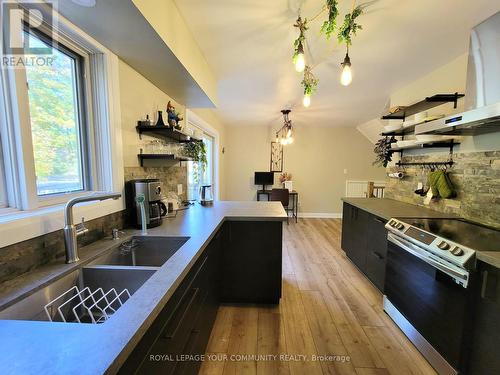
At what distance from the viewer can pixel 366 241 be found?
8.18 ft

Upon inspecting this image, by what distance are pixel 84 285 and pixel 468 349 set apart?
2058mm

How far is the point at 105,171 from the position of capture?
1463 millimetres

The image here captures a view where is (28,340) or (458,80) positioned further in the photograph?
(458,80)

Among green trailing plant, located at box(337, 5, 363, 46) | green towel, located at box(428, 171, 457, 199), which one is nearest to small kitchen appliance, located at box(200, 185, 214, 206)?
green trailing plant, located at box(337, 5, 363, 46)

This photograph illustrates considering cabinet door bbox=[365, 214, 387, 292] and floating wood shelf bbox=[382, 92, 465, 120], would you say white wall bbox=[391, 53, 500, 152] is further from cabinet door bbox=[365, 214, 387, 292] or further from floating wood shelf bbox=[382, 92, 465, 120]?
cabinet door bbox=[365, 214, 387, 292]

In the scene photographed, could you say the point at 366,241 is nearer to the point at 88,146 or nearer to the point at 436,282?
the point at 436,282

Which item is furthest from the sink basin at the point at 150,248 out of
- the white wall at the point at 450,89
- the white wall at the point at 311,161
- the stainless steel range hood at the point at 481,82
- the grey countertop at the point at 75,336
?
the white wall at the point at 311,161

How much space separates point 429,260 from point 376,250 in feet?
2.75

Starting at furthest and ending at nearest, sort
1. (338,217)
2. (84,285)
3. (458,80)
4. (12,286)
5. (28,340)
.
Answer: (338,217) < (458,80) < (84,285) < (12,286) < (28,340)

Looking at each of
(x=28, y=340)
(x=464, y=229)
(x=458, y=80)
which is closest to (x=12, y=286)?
(x=28, y=340)

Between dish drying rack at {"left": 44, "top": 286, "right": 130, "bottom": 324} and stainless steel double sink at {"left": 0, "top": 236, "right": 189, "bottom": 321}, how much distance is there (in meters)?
0.01

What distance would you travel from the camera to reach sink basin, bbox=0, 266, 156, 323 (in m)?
0.81

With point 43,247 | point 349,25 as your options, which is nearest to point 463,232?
point 349,25

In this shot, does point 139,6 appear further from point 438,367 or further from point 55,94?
point 438,367
